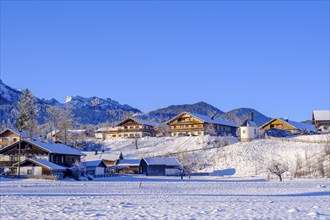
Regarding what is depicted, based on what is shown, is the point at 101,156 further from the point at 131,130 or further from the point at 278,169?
the point at 278,169

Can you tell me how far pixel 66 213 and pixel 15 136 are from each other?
7292 centimetres

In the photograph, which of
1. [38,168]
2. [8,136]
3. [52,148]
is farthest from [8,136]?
[38,168]

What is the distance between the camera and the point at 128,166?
78.6m

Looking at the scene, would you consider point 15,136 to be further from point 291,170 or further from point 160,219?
point 160,219

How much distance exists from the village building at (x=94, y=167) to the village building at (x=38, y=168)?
8391mm

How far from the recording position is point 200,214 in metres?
19.8

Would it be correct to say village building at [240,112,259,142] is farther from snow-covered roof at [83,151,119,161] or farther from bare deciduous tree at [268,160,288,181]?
snow-covered roof at [83,151,119,161]

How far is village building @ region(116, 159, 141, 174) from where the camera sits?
7850 centimetres

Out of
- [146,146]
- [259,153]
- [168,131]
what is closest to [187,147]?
[146,146]

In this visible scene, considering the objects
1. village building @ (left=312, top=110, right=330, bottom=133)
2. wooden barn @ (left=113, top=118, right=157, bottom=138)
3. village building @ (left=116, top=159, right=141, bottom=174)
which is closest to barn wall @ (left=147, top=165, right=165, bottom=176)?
village building @ (left=116, top=159, right=141, bottom=174)

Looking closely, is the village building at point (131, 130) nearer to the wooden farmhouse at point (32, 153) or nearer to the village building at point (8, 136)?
the village building at point (8, 136)

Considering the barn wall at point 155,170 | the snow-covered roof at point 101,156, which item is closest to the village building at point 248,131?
the barn wall at point 155,170

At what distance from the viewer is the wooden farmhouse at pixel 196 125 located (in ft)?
344

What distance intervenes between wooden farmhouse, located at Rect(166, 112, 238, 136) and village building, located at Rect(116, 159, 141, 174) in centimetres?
2822
